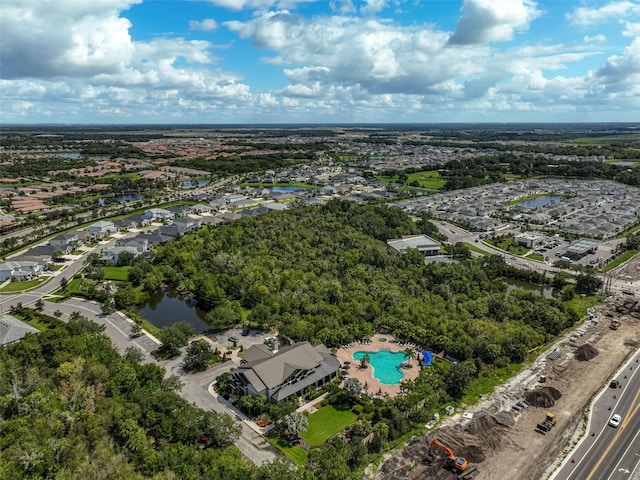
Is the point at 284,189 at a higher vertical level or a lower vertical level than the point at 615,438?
higher

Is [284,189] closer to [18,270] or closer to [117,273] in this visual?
[117,273]

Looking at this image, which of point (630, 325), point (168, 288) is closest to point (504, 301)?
point (630, 325)

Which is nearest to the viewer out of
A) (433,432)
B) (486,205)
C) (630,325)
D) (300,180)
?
(433,432)

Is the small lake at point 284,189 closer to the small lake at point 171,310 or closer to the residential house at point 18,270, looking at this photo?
the residential house at point 18,270

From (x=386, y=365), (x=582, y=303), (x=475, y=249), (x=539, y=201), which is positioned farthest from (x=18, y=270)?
(x=539, y=201)

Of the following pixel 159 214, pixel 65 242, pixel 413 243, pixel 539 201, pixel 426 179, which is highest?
pixel 426 179

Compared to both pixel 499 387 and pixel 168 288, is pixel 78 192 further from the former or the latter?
pixel 499 387
